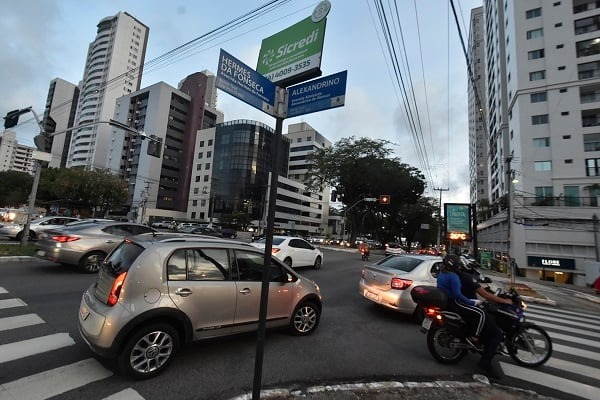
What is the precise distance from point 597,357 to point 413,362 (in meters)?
3.66

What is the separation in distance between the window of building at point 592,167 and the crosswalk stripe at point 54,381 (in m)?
46.6

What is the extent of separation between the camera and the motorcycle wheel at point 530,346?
4660 millimetres

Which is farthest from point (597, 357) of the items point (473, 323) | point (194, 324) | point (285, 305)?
point (194, 324)

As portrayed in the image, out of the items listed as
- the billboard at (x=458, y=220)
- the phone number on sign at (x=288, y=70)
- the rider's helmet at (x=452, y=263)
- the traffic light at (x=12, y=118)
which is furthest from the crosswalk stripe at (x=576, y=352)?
the traffic light at (x=12, y=118)

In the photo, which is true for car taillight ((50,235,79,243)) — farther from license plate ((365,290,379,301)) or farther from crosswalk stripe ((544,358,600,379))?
crosswalk stripe ((544,358,600,379))

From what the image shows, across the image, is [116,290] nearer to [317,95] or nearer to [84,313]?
[84,313]

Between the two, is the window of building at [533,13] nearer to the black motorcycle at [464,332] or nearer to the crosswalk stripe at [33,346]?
the black motorcycle at [464,332]

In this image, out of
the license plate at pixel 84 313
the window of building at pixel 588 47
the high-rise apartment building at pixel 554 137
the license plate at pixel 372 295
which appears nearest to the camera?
the license plate at pixel 84 313

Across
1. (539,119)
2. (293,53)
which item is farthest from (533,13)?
(293,53)

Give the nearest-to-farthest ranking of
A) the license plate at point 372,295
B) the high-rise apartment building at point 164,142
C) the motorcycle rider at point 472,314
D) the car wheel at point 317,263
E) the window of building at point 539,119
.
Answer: the motorcycle rider at point 472,314 < the license plate at point 372,295 < the car wheel at point 317,263 < the window of building at point 539,119 < the high-rise apartment building at point 164,142

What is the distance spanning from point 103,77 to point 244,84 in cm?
13052

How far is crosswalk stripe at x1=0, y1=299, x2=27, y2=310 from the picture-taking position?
5.58m

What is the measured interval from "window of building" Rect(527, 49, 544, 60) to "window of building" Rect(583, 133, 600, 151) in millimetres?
12401

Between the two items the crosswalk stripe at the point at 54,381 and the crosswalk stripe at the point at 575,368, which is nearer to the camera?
the crosswalk stripe at the point at 54,381
